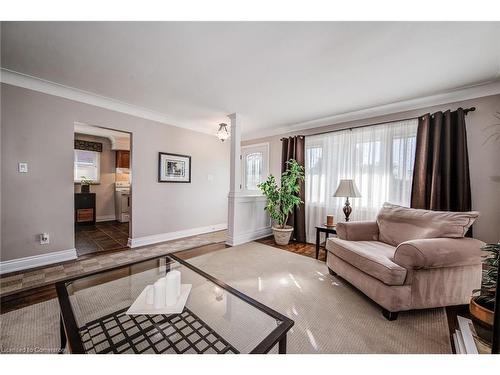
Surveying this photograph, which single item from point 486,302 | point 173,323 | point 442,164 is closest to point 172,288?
point 173,323

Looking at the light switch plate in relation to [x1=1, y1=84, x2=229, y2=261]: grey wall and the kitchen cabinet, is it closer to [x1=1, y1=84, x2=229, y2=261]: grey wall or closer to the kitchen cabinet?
[x1=1, y1=84, x2=229, y2=261]: grey wall

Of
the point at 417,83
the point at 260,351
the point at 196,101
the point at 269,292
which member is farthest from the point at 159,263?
the point at 417,83

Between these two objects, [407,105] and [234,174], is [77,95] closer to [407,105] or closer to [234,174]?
[234,174]

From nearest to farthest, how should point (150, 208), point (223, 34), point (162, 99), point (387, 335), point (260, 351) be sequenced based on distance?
point (260, 351) → point (387, 335) → point (223, 34) → point (162, 99) → point (150, 208)

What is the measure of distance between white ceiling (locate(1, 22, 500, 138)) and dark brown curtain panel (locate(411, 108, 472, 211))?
0.41m

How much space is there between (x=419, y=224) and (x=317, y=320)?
1456 millimetres

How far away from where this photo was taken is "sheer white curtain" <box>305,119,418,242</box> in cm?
275

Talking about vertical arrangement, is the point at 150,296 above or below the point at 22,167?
below

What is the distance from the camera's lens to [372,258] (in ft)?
5.66

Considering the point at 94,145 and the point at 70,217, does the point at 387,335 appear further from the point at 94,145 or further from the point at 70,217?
the point at 94,145

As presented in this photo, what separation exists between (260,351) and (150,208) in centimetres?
326

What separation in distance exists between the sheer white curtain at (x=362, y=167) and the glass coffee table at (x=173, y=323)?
2.64 metres

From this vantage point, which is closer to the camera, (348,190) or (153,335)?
(153,335)
